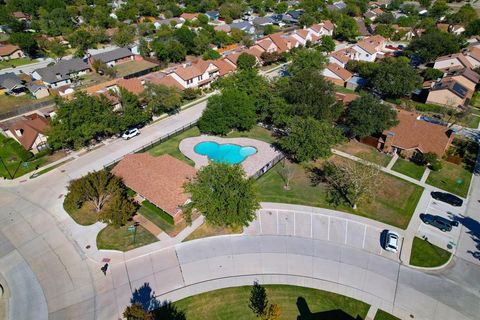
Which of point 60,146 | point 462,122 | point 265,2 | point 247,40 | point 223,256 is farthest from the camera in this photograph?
point 265,2

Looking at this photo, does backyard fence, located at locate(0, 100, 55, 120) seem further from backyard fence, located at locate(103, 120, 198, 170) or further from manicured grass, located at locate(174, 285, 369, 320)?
manicured grass, located at locate(174, 285, 369, 320)

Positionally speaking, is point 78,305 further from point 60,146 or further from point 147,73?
point 147,73

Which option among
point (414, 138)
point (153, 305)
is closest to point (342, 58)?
point (414, 138)

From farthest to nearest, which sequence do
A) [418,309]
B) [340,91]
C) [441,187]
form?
1. [340,91]
2. [441,187]
3. [418,309]

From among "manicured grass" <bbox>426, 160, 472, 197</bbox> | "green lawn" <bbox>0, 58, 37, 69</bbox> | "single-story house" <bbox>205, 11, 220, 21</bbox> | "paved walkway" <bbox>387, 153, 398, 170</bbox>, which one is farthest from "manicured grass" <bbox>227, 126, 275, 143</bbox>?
"single-story house" <bbox>205, 11, 220, 21</bbox>

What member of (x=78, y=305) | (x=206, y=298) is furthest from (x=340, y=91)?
→ (x=78, y=305)

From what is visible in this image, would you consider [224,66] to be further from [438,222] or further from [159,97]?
[438,222]
